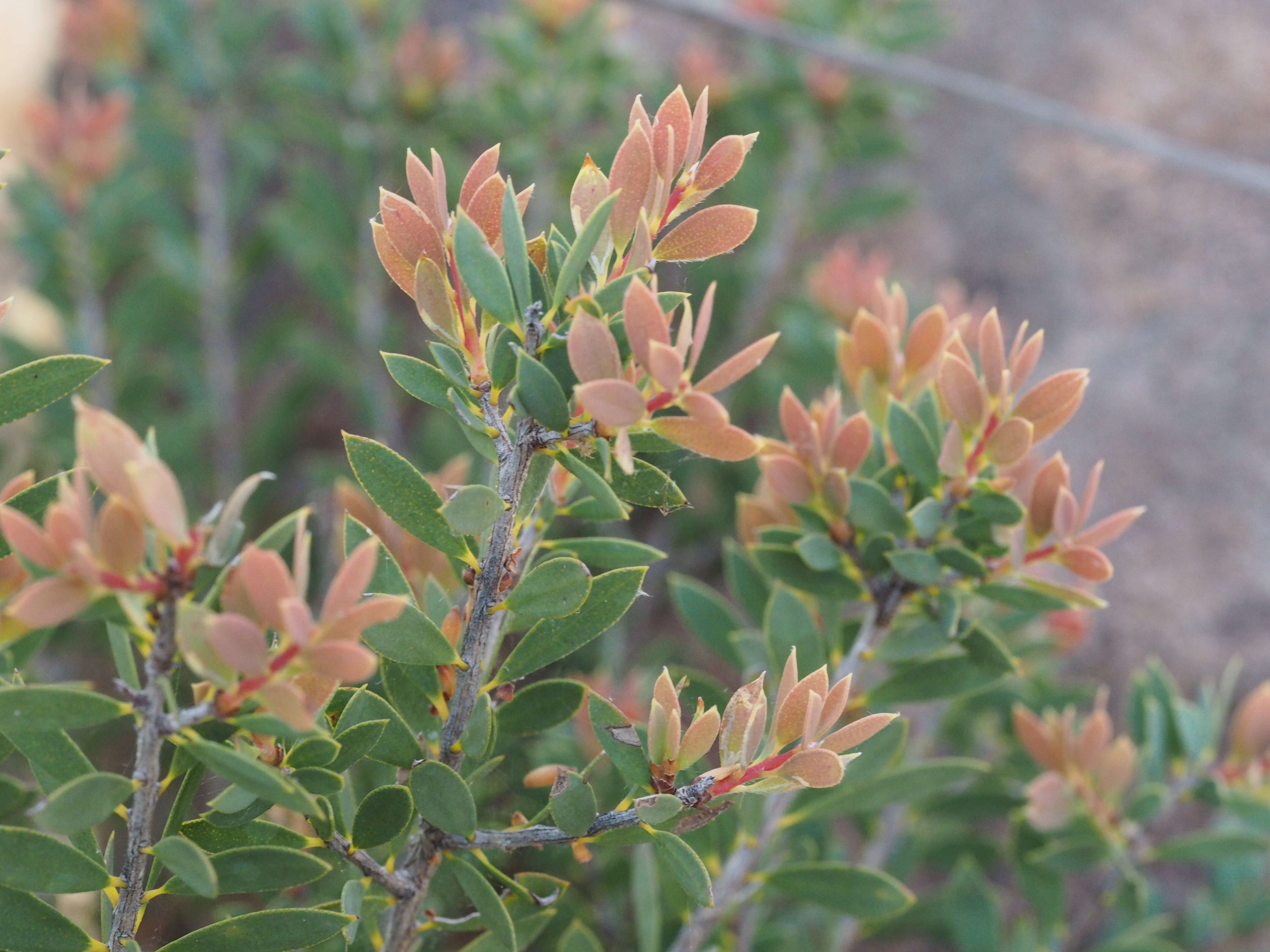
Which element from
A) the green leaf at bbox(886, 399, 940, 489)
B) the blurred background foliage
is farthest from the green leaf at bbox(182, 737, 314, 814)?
the blurred background foliage

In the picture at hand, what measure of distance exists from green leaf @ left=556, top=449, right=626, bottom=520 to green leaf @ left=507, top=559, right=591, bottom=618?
0.13ft

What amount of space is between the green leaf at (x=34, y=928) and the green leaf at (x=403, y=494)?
0.92 feet

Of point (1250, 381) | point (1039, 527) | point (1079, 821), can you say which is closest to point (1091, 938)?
point (1079, 821)

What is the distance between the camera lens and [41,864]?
1.79 ft

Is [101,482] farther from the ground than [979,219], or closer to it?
closer to it

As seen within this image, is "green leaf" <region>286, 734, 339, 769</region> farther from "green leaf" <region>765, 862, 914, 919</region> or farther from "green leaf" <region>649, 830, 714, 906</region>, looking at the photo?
"green leaf" <region>765, 862, 914, 919</region>

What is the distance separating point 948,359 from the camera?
2.42 ft

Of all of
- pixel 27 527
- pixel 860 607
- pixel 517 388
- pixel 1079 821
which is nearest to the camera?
pixel 27 527

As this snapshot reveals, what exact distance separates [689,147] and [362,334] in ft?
4.86

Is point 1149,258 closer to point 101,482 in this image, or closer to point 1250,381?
point 1250,381

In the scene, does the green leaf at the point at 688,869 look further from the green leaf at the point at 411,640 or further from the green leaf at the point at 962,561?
the green leaf at the point at 962,561

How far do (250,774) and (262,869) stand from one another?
0.12m

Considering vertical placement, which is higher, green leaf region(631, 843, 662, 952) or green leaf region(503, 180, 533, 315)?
green leaf region(503, 180, 533, 315)

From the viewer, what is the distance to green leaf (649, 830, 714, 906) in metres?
0.58
